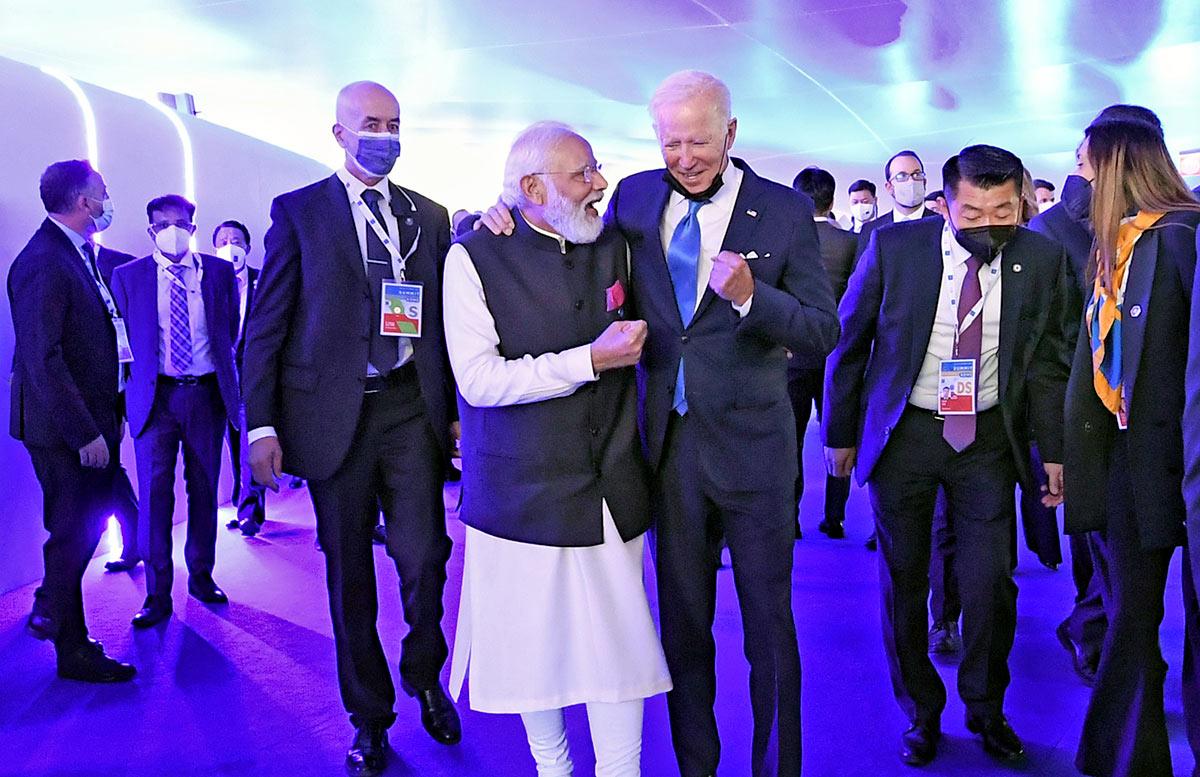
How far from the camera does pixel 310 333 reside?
253 centimetres

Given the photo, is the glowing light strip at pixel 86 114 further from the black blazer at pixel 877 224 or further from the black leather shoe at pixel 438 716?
the black blazer at pixel 877 224

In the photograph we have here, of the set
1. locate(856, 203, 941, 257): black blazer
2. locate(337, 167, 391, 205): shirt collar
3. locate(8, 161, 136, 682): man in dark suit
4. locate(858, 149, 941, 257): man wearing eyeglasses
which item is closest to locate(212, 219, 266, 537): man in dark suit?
locate(8, 161, 136, 682): man in dark suit

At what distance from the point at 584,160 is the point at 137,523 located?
3.52 metres

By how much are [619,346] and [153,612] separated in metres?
2.93

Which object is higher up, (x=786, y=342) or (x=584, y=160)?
(x=584, y=160)

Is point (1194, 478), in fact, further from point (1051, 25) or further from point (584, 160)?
point (1051, 25)

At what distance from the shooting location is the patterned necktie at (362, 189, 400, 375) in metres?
2.56

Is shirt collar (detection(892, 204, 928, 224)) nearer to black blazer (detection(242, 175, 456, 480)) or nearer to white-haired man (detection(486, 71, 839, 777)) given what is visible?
white-haired man (detection(486, 71, 839, 777))

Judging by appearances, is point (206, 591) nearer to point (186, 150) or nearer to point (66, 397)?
point (66, 397)

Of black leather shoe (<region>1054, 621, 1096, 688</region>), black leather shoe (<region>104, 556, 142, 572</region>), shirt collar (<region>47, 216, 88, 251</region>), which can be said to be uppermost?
shirt collar (<region>47, 216, 88, 251</region>)

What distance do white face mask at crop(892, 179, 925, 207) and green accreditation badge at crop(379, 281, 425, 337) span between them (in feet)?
8.41

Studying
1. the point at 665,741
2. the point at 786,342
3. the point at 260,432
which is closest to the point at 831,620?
the point at 665,741

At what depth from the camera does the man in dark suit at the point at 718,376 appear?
2.02 m

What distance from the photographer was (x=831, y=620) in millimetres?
3633
